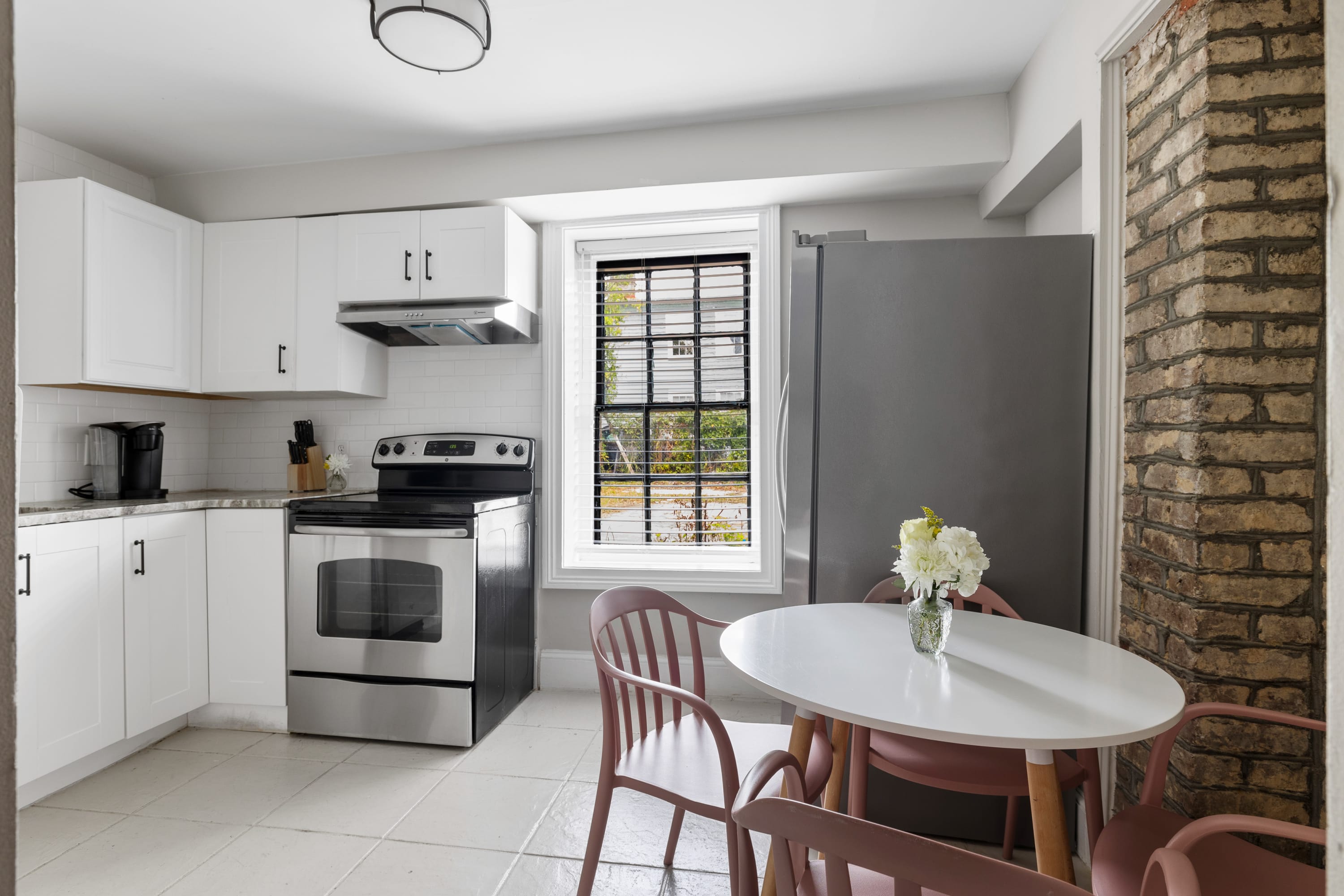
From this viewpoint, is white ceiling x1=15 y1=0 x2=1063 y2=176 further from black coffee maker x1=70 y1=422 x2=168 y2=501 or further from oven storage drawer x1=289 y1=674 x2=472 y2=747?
oven storage drawer x1=289 y1=674 x2=472 y2=747

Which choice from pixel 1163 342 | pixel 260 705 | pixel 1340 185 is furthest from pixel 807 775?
pixel 260 705

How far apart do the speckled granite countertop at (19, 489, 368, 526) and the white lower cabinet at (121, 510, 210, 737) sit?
4cm

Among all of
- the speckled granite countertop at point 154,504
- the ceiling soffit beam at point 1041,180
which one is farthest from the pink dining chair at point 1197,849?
the speckled granite countertop at point 154,504

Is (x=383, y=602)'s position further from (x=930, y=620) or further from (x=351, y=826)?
(x=930, y=620)

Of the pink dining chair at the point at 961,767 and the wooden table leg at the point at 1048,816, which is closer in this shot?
the wooden table leg at the point at 1048,816

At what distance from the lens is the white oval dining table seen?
3.68ft

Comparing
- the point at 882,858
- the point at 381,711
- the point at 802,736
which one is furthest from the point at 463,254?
the point at 882,858

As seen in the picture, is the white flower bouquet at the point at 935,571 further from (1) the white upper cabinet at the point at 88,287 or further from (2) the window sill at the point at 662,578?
(1) the white upper cabinet at the point at 88,287

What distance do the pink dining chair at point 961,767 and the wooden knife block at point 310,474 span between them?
2872mm

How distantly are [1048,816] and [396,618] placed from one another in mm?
2352

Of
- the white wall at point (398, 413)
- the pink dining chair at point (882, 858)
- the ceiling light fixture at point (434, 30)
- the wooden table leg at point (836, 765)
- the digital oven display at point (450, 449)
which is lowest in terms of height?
the wooden table leg at point (836, 765)

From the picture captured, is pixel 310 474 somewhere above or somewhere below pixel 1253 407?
below

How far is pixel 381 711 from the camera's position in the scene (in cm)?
280

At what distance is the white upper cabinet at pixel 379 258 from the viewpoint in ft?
10.4
